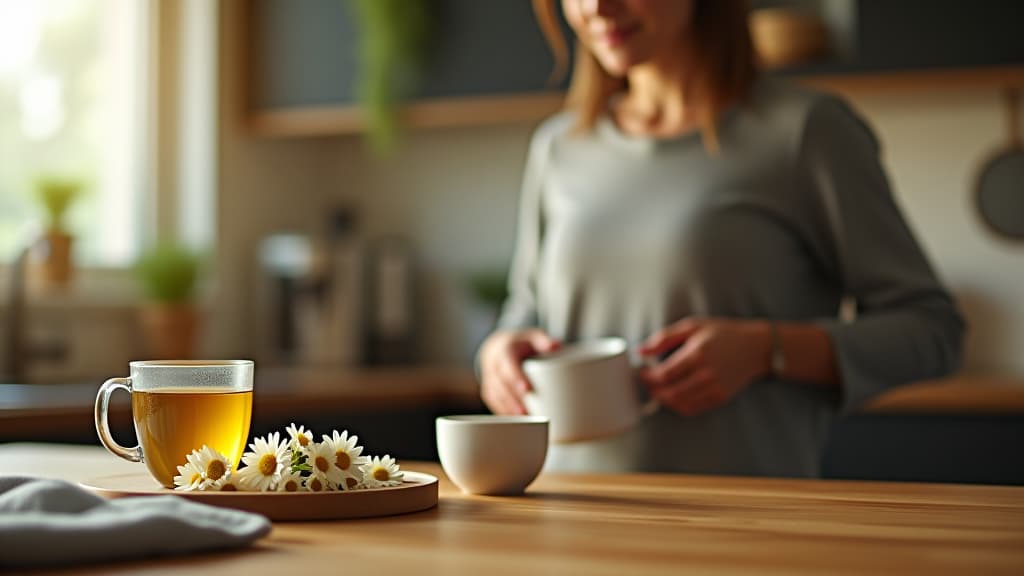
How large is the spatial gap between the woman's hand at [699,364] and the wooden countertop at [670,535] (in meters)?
0.27

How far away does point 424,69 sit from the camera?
128 inches

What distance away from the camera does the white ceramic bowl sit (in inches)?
40.2

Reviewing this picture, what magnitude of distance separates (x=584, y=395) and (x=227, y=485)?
451 millimetres

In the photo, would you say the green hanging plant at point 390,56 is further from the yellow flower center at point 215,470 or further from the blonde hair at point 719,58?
the yellow flower center at point 215,470

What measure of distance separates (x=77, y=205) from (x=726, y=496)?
2541 mm

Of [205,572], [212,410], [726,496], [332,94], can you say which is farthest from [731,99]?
[332,94]

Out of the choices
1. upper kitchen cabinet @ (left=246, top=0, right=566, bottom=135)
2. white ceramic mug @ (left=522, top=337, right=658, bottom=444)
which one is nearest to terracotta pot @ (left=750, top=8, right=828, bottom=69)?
upper kitchen cabinet @ (left=246, top=0, right=566, bottom=135)

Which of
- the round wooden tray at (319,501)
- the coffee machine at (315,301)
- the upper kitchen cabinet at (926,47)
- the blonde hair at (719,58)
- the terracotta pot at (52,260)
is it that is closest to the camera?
the round wooden tray at (319,501)

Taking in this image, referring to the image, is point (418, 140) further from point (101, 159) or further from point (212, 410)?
point (212, 410)

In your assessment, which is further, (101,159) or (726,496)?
(101,159)

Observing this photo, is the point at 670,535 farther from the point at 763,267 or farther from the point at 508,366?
the point at 763,267

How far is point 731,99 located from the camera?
1606 mm

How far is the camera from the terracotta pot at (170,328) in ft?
10.2

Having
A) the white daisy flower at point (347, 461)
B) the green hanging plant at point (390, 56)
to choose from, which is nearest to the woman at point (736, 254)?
the white daisy flower at point (347, 461)
